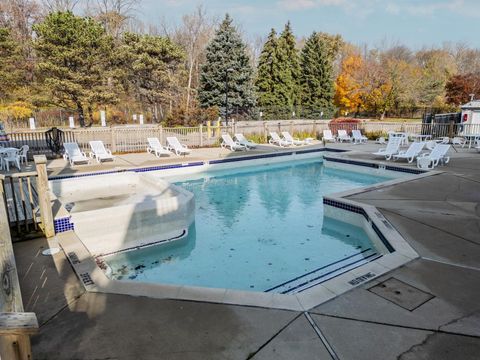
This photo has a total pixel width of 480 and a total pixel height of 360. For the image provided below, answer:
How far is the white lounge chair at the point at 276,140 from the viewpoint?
17172 mm

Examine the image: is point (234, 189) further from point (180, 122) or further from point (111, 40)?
point (111, 40)

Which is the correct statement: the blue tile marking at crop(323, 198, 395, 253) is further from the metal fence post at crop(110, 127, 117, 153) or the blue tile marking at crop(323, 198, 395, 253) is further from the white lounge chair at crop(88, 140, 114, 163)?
the metal fence post at crop(110, 127, 117, 153)

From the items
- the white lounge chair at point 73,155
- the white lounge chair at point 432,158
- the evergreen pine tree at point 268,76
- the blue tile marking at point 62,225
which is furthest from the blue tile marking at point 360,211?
the evergreen pine tree at point 268,76

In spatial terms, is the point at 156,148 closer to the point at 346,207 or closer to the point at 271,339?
the point at 346,207

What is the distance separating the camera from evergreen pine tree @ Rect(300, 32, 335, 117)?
112ft

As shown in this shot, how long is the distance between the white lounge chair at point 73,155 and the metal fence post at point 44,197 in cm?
663

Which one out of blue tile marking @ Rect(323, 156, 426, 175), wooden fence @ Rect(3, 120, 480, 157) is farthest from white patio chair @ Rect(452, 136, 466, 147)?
blue tile marking @ Rect(323, 156, 426, 175)

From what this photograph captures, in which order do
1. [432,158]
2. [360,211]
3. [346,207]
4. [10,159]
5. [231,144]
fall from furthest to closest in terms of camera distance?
[231,144] → [432,158] → [10,159] → [346,207] → [360,211]

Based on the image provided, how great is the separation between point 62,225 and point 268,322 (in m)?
3.82

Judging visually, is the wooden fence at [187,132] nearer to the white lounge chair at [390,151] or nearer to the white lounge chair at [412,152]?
the white lounge chair at [390,151]

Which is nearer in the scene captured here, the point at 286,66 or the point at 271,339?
the point at 271,339

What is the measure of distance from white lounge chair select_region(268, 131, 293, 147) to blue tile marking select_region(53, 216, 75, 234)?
507 inches

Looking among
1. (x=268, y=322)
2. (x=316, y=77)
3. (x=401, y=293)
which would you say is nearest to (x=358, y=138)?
(x=401, y=293)

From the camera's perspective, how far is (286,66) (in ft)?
104
